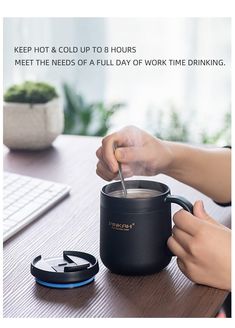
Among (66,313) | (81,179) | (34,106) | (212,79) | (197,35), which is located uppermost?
(197,35)

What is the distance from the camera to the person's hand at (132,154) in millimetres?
796

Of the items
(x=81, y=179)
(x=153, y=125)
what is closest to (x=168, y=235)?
(x=81, y=179)

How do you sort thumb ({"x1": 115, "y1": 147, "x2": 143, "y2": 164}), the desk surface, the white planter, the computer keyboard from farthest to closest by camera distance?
1. the white planter
2. the computer keyboard
3. thumb ({"x1": 115, "y1": 147, "x2": 143, "y2": 164})
4. the desk surface

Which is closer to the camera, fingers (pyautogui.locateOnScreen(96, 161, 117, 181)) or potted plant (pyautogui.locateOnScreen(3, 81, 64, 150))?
fingers (pyautogui.locateOnScreen(96, 161, 117, 181))

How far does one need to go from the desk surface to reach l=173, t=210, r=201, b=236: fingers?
0.06 m

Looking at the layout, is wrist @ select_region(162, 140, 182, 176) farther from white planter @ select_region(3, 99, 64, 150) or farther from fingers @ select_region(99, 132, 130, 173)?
white planter @ select_region(3, 99, 64, 150)

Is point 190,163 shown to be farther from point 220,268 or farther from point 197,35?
point 197,35

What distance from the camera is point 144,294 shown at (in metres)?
0.72

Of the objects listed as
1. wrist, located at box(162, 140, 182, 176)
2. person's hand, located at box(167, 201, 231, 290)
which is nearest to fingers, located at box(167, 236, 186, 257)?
person's hand, located at box(167, 201, 231, 290)

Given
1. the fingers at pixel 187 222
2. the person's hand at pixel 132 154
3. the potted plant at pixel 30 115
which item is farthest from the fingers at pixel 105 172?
the potted plant at pixel 30 115

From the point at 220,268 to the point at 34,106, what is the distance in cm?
56

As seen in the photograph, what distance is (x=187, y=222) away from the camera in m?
0.75

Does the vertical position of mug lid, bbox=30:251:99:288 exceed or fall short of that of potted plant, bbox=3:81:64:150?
it falls short

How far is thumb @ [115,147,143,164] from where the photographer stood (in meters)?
0.79
